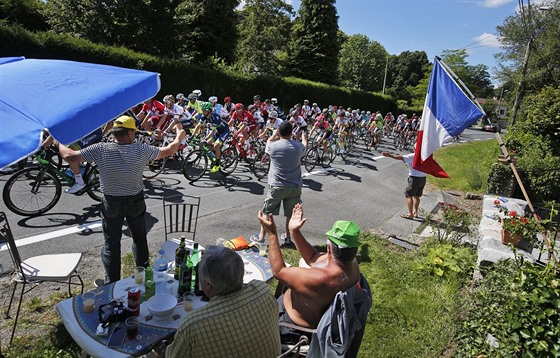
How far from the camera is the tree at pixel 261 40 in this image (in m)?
35.7

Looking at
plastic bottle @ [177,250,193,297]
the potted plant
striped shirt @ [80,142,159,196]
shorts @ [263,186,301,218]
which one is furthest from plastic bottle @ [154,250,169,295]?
the potted plant

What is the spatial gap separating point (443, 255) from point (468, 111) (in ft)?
7.38

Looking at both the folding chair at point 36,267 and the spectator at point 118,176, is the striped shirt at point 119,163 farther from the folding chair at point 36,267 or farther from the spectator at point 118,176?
the folding chair at point 36,267

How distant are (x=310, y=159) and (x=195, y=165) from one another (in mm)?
4709

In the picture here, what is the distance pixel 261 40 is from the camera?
118 ft

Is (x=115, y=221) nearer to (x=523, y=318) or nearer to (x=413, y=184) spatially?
(x=523, y=318)

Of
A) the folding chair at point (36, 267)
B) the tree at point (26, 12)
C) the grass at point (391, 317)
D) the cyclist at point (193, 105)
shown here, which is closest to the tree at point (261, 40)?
the tree at point (26, 12)

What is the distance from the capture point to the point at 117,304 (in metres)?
2.83

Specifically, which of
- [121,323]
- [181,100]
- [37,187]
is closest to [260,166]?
[181,100]

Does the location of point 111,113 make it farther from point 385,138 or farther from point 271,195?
point 385,138

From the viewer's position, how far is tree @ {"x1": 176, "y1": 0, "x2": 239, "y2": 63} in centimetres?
2906

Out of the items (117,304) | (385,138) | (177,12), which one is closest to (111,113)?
(117,304)

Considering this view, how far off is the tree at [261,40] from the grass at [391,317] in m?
30.4

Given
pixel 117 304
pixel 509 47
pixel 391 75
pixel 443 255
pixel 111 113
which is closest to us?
pixel 111 113
